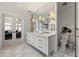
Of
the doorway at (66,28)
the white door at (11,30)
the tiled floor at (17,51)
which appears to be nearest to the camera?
the doorway at (66,28)

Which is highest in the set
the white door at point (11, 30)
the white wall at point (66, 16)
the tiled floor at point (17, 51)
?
the white wall at point (66, 16)

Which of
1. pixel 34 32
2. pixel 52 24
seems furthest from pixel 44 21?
pixel 34 32

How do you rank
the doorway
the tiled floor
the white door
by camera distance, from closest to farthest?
the doorway < the tiled floor < the white door

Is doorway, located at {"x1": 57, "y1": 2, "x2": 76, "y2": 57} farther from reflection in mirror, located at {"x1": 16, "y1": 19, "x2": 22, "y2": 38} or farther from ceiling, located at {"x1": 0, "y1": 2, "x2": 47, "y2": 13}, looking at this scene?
reflection in mirror, located at {"x1": 16, "y1": 19, "x2": 22, "y2": 38}

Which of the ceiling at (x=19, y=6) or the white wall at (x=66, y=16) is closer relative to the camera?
the white wall at (x=66, y=16)

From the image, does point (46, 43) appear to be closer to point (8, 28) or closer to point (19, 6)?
point (8, 28)

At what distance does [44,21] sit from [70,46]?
0.99m

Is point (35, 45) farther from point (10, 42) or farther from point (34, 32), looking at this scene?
point (10, 42)

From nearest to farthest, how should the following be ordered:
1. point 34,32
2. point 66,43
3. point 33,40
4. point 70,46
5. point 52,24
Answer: point 70,46 < point 66,43 < point 52,24 < point 34,32 < point 33,40

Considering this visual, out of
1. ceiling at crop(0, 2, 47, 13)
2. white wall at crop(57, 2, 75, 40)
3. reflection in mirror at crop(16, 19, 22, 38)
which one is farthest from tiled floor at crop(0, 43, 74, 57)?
ceiling at crop(0, 2, 47, 13)

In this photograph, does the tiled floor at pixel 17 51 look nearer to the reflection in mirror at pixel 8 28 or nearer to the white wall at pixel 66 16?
the reflection in mirror at pixel 8 28

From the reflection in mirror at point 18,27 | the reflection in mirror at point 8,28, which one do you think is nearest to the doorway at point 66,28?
the reflection in mirror at point 18,27

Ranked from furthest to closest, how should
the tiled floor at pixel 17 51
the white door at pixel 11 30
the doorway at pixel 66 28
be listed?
the white door at pixel 11 30, the tiled floor at pixel 17 51, the doorway at pixel 66 28

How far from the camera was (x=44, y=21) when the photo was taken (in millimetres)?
2426
